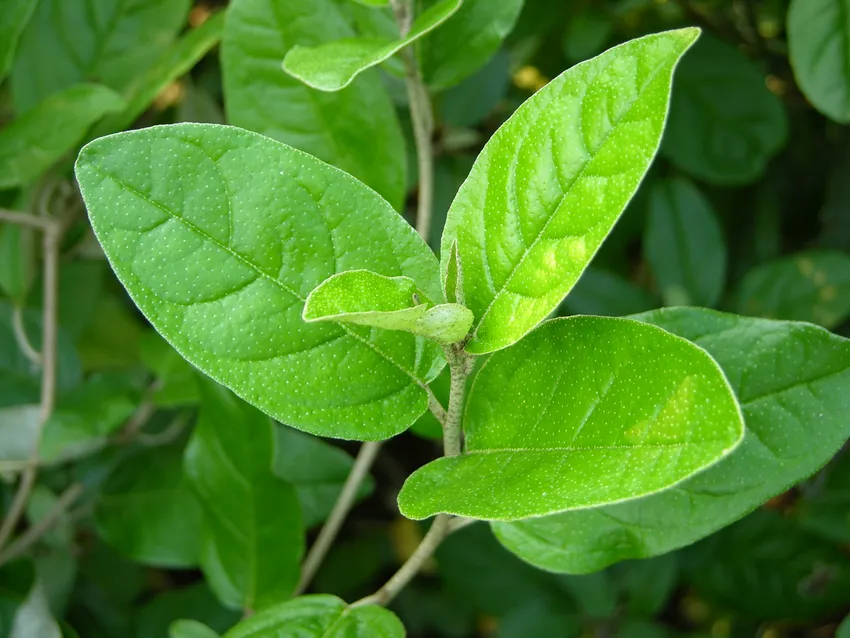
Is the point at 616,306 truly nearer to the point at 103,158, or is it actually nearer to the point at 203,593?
the point at 203,593

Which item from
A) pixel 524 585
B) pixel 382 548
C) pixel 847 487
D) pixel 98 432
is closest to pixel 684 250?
pixel 847 487

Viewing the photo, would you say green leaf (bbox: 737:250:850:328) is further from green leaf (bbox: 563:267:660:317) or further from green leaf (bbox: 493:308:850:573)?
green leaf (bbox: 493:308:850:573)

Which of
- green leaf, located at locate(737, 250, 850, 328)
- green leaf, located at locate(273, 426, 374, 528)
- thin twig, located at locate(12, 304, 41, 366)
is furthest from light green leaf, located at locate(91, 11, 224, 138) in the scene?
green leaf, located at locate(737, 250, 850, 328)

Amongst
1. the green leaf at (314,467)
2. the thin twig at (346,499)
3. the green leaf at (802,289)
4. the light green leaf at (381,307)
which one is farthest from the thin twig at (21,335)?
the green leaf at (802,289)

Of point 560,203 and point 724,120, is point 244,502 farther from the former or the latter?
point 724,120

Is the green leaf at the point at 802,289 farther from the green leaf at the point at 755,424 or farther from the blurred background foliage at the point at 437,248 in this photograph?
the green leaf at the point at 755,424
